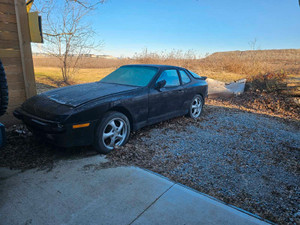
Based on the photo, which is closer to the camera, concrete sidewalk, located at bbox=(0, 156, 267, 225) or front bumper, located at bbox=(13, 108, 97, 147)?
concrete sidewalk, located at bbox=(0, 156, 267, 225)

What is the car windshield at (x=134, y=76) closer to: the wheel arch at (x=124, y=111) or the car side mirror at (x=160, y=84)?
the car side mirror at (x=160, y=84)

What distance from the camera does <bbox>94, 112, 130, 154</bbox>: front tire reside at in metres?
3.29

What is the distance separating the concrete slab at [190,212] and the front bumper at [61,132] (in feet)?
4.73

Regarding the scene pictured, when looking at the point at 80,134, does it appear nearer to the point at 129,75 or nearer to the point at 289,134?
the point at 129,75

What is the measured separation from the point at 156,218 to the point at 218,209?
0.68m

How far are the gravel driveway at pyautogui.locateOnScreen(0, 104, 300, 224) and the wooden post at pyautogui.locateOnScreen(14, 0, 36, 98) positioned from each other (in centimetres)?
101

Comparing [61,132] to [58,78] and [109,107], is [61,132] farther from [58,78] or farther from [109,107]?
[58,78]

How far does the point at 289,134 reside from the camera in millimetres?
4938

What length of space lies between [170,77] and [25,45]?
10.5 ft

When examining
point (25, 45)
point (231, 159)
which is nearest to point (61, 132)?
point (231, 159)

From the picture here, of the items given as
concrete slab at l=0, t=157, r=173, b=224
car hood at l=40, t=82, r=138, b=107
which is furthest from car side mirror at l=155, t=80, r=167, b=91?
concrete slab at l=0, t=157, r=173, b=224

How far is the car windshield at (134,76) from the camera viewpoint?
4.28m

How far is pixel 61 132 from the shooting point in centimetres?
292

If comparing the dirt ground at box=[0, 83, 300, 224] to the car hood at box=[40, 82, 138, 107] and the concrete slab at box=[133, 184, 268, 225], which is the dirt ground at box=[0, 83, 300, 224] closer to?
the concrete slab at box=[133, 184, 268, 225]
